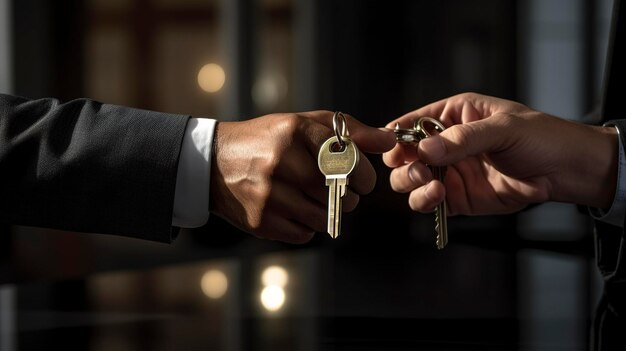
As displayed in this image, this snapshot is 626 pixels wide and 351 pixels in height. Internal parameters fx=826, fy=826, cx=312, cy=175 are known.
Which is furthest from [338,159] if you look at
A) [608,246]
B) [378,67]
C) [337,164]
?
[378,67]

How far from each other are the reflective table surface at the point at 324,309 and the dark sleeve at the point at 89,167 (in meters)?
0.10

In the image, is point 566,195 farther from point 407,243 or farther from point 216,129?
point 407,243

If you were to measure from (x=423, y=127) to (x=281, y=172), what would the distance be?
0.64 feet

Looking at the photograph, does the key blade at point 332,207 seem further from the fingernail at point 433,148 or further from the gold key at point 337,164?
the fingernail at point 433,148

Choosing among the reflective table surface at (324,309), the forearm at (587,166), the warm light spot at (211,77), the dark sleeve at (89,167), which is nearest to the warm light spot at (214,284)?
the reflective table surface at (324,309)

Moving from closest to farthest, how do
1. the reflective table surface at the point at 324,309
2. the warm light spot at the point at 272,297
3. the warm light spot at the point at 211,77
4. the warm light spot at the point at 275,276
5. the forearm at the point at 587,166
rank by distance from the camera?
the reflective table surface at the point at 324,309, the warm light spot at the point at 272,297, the forearm at the point at 587,166, the warm light spot at the point at 275,276, the warm light spot at the point at 211,77

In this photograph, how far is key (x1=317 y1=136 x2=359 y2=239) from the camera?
0.79 meters

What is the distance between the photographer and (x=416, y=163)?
0.91 metres

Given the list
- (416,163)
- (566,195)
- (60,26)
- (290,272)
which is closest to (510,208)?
(566,195)

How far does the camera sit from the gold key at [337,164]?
794mm

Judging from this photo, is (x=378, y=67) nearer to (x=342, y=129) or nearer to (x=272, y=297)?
(x=272, y=297)

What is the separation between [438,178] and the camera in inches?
37.1

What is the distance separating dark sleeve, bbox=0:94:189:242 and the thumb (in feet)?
0.90

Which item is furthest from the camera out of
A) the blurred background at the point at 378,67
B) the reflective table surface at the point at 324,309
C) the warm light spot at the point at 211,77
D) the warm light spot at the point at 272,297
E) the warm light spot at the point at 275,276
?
the warm light spot at the point at 211,77
